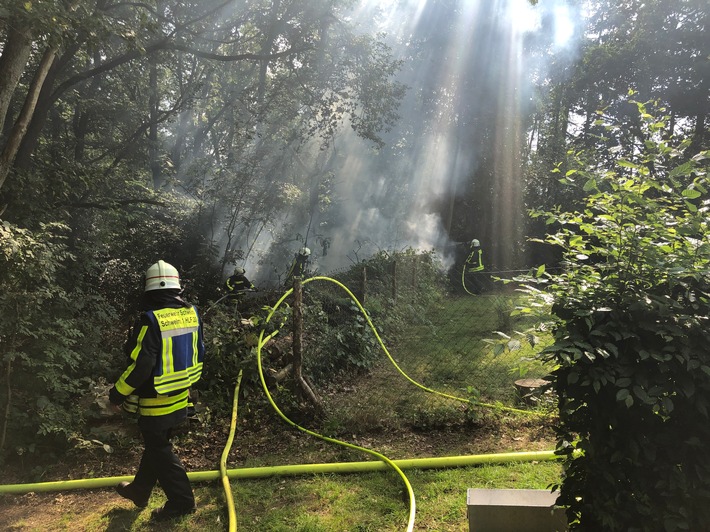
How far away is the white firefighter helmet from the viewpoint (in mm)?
3104

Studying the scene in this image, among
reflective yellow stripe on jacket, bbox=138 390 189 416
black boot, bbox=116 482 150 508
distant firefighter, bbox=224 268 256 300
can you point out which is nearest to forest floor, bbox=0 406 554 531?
black boot, bbox=116 482 150 508

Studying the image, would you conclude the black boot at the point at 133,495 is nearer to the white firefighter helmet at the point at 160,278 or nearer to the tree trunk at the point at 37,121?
the white firefighter helmet at the point at 160,278

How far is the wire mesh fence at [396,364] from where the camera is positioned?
15.7 feet

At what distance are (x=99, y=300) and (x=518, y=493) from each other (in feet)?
21.1

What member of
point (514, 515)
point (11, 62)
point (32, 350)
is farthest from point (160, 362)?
point (11, 62)

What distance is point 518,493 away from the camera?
106 inches

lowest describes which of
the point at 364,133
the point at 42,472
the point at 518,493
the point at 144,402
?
the point at 42,472

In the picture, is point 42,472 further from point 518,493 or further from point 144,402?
point 518,493

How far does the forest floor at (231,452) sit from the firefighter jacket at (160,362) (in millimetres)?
1054

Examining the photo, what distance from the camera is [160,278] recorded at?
3121 mm

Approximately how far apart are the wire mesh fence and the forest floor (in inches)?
Result: 9.2

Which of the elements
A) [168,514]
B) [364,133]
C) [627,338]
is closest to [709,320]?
[627,338]

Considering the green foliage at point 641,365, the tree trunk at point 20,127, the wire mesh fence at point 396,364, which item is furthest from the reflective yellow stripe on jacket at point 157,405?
the tree trunk at point 20,127

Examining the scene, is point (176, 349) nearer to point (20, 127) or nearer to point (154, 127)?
point (20, 127)
